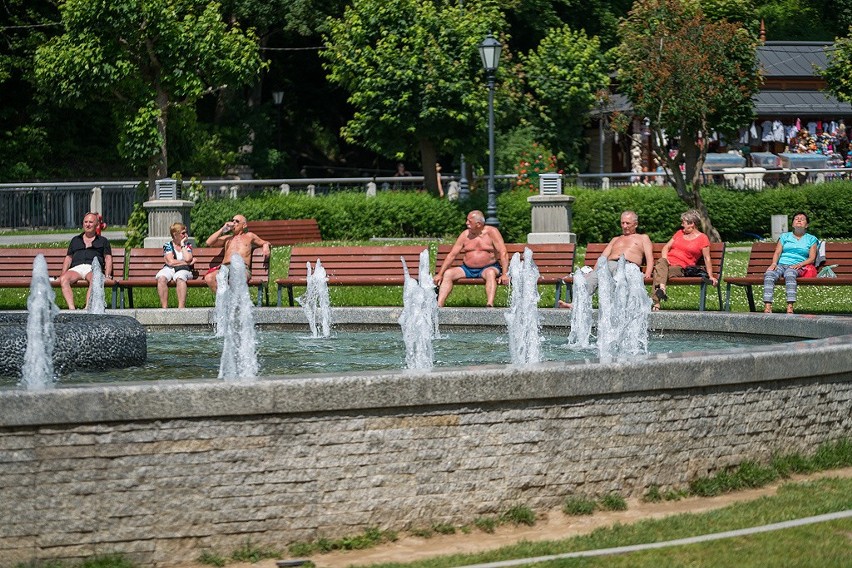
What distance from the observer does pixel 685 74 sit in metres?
31.5

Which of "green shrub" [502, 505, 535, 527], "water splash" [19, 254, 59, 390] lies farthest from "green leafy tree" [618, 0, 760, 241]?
"green shrub" [502, 505, 535, 527]

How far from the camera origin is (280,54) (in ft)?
161

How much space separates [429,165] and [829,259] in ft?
71.3

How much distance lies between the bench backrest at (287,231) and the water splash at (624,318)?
51.2 ft

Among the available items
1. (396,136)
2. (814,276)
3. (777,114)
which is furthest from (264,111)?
(814,276)

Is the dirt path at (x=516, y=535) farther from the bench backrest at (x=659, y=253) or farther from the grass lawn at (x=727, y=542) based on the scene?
the bench backrest at (x=659, y=253)

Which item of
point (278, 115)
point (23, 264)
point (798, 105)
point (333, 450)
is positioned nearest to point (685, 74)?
point (798, 105)

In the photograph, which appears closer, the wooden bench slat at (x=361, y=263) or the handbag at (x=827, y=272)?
the handbag at (x=827, y=272)

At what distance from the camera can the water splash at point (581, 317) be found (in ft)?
45.1

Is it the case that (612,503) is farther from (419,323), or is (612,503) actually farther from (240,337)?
(240,337)

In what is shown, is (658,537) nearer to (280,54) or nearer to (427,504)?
(427,504)

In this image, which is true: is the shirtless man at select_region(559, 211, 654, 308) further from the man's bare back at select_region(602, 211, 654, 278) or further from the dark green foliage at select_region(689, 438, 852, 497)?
the dark green foliage at select_region(689, 438, 852, 497)

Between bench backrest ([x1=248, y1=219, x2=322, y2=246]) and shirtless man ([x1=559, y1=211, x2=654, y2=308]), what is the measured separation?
1350 centimetres

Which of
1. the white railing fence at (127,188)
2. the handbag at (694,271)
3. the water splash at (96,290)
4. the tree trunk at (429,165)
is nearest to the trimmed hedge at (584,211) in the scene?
the white railing fence at (127,188)
